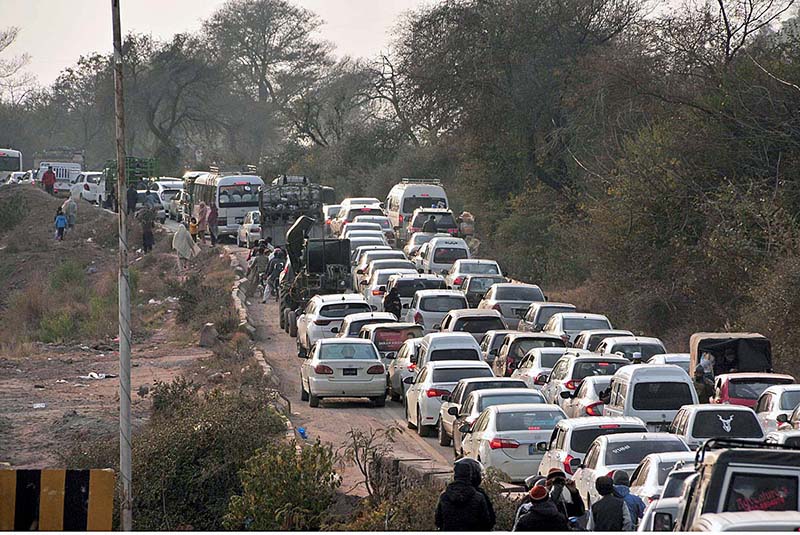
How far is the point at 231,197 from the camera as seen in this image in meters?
57.7

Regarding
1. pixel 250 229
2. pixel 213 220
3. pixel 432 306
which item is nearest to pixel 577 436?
pixel 432 306

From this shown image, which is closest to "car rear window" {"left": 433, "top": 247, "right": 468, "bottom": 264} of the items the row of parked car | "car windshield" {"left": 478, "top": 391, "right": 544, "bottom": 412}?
the row of parked car

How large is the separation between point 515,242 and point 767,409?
108 ft

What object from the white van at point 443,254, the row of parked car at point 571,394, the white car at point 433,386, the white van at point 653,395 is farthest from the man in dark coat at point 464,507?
the white van at point 443,254

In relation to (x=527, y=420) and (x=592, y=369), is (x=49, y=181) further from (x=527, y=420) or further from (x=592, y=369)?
(x=527, y=420)

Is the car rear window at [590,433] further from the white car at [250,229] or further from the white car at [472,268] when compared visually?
the white car at [250,229]

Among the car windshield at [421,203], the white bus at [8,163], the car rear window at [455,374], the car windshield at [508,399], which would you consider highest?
the white bus at [8,163]

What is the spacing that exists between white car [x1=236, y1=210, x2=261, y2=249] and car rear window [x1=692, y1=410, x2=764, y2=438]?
36.6 metres

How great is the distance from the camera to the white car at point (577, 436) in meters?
15.8

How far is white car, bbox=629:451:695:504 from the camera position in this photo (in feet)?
43.1

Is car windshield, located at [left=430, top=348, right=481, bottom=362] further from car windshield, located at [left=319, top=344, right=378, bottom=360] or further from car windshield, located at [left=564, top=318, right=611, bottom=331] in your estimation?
car windshield, located at [left=564, top=318, right=611, bottom=331]

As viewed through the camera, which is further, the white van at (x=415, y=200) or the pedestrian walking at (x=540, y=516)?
the white van at (x=415, y=200)

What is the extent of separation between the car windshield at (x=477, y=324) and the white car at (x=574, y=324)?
1.18 m

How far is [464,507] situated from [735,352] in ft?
45.6
